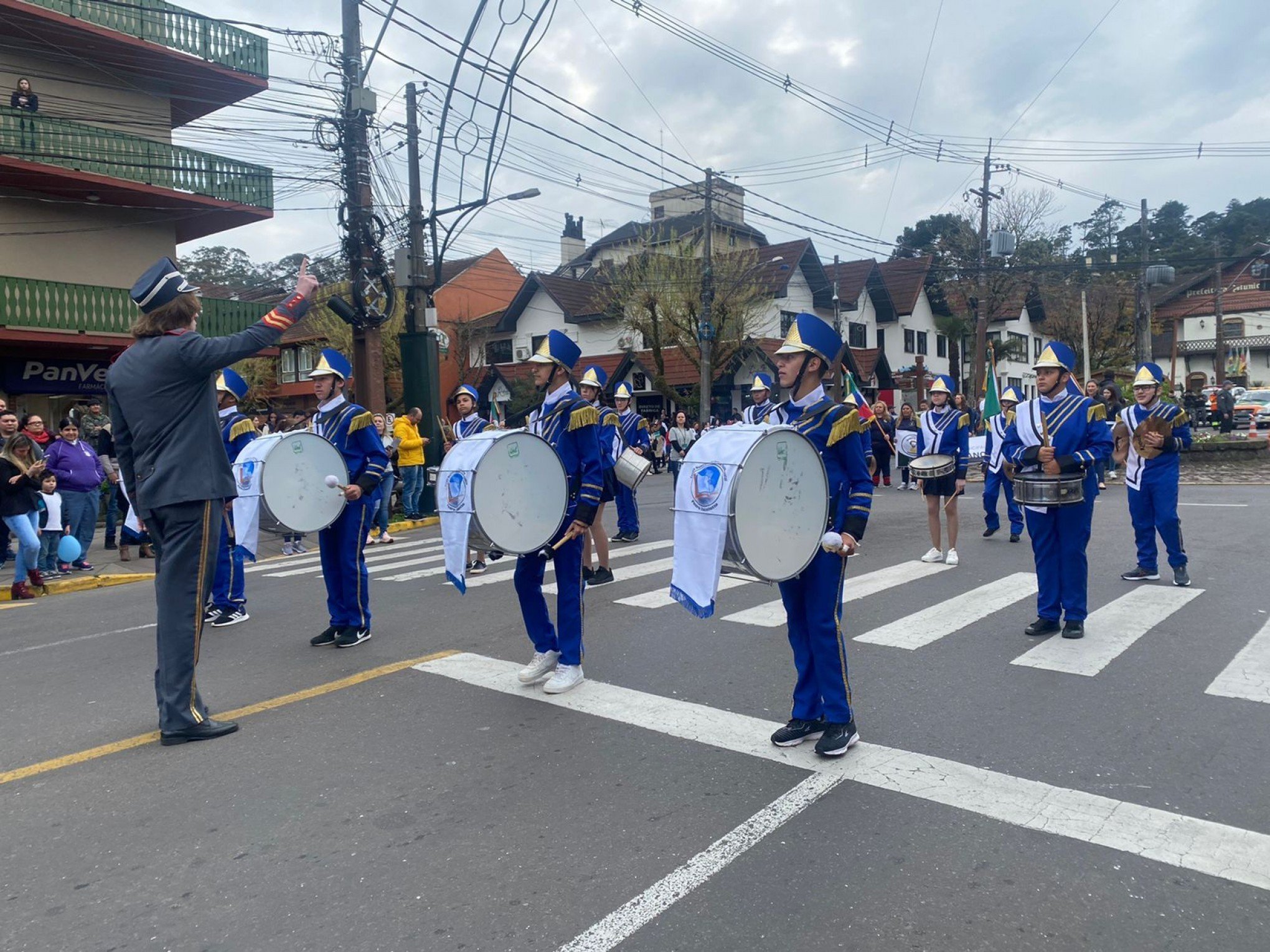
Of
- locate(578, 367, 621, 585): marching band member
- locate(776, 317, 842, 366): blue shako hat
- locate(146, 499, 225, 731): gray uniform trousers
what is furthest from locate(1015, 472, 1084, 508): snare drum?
locate(146, 499, 225, 731): gray uniform trousers

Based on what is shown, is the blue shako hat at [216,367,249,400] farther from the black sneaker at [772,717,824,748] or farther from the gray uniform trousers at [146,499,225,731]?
the black sneaker at [772,717,824,748]

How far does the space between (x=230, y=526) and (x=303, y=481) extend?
1.65 metres

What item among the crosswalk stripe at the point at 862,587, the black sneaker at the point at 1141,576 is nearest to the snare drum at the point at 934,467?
the crosswalk stripe at the point at 862,587

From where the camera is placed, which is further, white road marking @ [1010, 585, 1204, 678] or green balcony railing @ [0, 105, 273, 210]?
green balcony railing @ [0, 105, 273, 210]

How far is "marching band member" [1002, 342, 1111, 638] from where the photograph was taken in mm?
6719

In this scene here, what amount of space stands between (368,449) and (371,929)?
4.35 m

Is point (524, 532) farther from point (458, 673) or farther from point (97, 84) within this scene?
point (97, 84)

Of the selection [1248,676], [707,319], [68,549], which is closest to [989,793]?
[1248,676]

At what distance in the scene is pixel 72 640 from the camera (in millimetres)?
7848

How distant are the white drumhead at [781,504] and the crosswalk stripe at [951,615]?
2.56 m

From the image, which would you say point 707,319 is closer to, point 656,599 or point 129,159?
point 129,159

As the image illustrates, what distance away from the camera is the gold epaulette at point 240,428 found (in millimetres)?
7930

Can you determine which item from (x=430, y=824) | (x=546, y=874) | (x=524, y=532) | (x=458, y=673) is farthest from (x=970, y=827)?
(x=458, y=673)

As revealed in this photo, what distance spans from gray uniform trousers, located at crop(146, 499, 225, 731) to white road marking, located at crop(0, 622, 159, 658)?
3.21m
